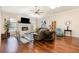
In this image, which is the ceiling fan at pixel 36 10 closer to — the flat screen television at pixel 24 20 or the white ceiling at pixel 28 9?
the white ceiling at pixel 28 9

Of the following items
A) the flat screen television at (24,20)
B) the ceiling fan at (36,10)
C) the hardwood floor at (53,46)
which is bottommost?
the hardwood floor at (53,46)

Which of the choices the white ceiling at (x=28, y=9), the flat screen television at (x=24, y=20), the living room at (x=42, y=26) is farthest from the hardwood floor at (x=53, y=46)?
the white ceiling at (x=28, y=9)

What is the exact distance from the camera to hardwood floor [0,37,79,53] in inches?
89.2

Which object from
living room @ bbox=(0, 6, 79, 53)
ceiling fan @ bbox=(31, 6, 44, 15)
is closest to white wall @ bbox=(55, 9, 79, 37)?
living room @ bbox=(0, 6, 79, 53)

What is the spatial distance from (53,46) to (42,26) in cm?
50

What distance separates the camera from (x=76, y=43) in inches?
90.8

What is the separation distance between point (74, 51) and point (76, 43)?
18cm

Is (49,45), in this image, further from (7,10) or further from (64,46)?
(7,10)

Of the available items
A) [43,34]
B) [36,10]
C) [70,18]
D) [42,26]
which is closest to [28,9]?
[36,10]

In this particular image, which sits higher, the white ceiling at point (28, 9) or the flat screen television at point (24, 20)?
the white ceiling at point (28, 9)

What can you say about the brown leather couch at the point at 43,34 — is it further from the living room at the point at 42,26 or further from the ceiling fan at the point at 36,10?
the ceiling fan at the point at 36,10

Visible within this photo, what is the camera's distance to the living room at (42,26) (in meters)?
2.22

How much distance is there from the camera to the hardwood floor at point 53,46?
227cm
